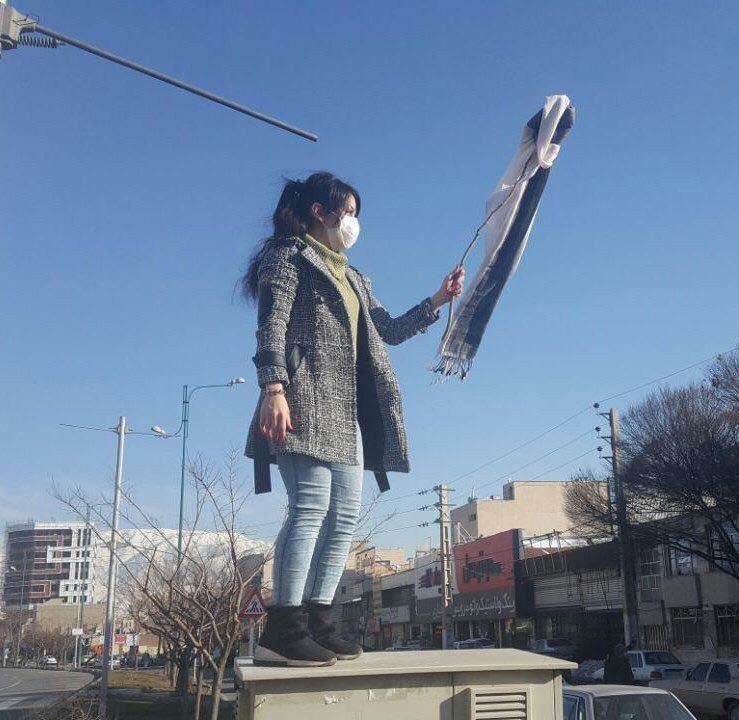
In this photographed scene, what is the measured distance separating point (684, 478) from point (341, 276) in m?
24.3

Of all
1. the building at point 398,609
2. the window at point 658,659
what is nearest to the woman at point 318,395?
the window at point 658,659

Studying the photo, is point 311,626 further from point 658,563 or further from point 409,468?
point 658,563

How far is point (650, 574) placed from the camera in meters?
34.7

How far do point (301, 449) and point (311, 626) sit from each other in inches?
33.6

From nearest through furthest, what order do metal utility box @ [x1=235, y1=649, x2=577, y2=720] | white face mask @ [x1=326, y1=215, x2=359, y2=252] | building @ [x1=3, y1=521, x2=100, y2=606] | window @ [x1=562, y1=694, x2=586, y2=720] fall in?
metal utility box @ [x1=235, y1=649, x2=577, y2=720] < white face mask @ [x1=326, y1=215, x2=359, y2=252] < window @ [x1=562, y1=694, x2=586, y2=720] < building @ [x1=3, y1=521, x2=100, y2=606]

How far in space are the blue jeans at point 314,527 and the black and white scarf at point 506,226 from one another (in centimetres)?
93

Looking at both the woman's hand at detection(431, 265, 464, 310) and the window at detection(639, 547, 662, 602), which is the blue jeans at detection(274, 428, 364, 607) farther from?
the window at detection(639, 547, 662, 602)

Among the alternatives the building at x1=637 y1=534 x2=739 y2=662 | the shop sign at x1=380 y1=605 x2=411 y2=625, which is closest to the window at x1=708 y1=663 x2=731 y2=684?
the building at x1=637 y1=534 x2=739 y2=662

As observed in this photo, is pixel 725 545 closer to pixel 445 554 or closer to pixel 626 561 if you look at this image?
pixel 626 561

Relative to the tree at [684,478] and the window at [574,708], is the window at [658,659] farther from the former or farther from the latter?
the window at [574,708]

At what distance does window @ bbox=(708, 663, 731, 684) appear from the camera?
1762cm

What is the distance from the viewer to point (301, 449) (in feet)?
13.7

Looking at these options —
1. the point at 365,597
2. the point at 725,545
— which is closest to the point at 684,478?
the point at 725,545

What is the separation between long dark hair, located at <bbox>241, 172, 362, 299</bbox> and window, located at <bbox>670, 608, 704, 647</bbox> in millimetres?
30404
